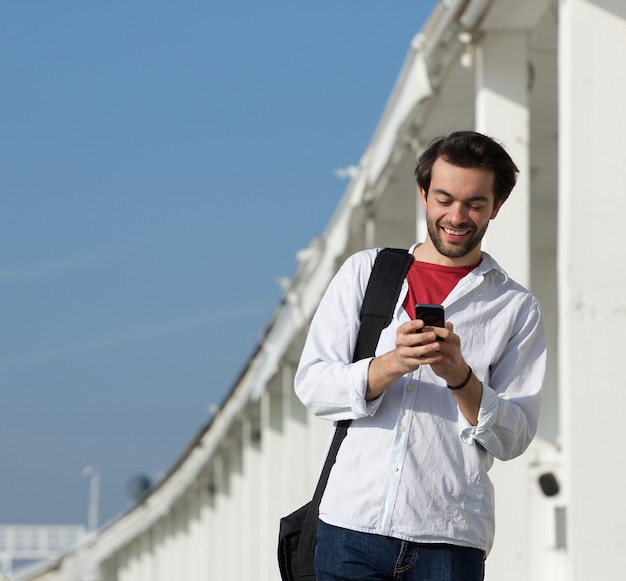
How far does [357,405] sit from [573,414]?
2713 millimetres

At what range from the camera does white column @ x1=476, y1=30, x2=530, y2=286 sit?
886 cm

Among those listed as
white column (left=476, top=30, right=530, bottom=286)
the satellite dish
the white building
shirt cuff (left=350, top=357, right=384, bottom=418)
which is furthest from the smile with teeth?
the satellite dish

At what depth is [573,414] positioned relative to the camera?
653 centimetres

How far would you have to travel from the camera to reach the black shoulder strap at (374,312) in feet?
13.6

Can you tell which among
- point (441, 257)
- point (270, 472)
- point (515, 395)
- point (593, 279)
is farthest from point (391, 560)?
point (270, 472)

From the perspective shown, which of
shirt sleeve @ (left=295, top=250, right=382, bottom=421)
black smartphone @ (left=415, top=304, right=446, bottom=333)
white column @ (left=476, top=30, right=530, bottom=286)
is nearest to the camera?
black smartphone @ (left=415, top=304, right=446, bottom=333)

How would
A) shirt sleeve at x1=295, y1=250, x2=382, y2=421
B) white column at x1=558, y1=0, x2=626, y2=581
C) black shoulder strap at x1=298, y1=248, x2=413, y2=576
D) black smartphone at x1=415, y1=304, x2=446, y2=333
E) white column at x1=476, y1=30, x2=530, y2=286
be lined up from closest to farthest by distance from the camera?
black smartphone at x1=415, y1=304, x2=446, y2=333 → shirt sleeve at x1=295, y1=250, x2=382, y2=421 → black shoulder strap at x1=298, y1=248, x2=413, y2=576 → white column at x1=558, y1=0, x2=626, y2=581 → white column at x1=476, y1=30, x2=530, y2=286

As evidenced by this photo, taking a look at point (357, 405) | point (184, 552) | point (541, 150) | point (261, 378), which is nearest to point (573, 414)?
point (357, 405)

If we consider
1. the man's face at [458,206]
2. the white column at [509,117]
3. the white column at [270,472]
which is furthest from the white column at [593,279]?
the white column at [270,472]

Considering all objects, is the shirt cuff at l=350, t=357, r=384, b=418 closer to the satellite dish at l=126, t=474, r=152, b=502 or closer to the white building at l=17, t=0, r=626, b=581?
the white building at l=17, t=0, r=626, b=581

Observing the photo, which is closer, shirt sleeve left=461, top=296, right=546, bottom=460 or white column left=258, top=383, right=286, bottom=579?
shirt sleeve left=461, top=296, right=546, bottom=460

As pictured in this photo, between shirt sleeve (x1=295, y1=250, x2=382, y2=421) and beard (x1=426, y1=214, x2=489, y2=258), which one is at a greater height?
beard (x1=426, y1=214, x2=489, y2=258)

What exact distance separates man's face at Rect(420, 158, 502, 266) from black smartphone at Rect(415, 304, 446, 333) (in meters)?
0.40

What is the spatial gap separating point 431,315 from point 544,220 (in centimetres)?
1213
